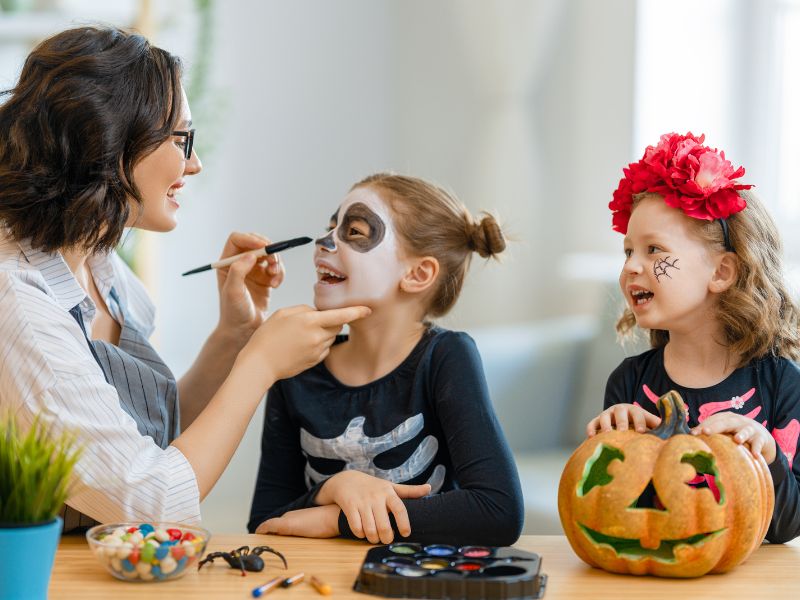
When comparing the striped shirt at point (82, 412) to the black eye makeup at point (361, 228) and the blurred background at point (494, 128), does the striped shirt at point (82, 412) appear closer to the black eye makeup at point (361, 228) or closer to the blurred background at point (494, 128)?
the black eye makeup at point (361, 228)

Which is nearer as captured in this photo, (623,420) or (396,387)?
(623,420)

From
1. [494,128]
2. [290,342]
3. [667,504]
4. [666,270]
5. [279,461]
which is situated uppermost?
[494,128]

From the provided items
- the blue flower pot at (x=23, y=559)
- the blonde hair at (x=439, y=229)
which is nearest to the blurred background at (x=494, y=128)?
the blonde hair at (x=439, y=229)

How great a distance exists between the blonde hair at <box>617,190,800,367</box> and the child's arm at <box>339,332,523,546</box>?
1.22 ft

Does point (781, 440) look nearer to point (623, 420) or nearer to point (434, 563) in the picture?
point (623, 420)

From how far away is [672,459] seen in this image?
3.53 feet

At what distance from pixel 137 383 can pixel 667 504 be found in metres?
0.82

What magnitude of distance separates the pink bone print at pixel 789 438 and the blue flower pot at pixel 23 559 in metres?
0.97

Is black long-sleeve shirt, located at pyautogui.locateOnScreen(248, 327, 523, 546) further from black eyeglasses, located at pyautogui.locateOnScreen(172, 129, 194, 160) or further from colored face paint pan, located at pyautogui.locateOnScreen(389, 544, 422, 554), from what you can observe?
black eyeglasses, located at pyautogui.locateOnScreen(172, 129, 194, 160)

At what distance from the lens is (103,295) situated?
5.26 ft

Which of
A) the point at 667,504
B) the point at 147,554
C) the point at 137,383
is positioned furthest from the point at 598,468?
the point at 137,383

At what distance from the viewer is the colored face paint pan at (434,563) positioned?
104cm

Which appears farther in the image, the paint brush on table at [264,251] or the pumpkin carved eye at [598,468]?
the paint brush on table at [264,251]

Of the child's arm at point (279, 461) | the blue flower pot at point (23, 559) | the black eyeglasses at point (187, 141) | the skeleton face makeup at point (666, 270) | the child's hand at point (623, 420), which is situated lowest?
the child's arm at point (279, 461)
